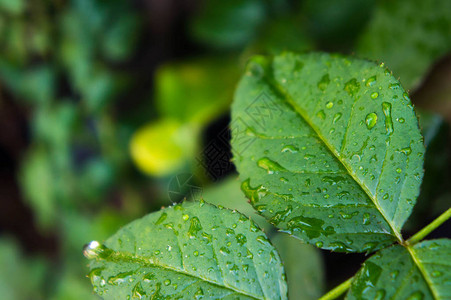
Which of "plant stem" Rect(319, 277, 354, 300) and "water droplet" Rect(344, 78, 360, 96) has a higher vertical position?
"water droplet" Rect(344, 78, 360, 96)

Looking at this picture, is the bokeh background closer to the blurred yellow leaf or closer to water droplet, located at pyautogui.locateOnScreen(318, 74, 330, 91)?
the blurred yellow leaf

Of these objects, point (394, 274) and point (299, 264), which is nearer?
point (394, 274)

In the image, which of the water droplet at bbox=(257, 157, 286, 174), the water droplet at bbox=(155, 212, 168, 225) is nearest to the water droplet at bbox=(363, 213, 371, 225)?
the water droplet at bbox=(257, 157, 286, 174)

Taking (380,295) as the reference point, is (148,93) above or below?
above

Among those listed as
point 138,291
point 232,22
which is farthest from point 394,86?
point 232,22

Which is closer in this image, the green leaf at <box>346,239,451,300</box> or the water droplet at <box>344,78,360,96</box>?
the green leaf at <box>346,239,451,300</box>

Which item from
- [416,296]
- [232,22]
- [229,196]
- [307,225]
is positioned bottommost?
[416,296]

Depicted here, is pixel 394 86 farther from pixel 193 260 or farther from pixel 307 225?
pixel 193 260

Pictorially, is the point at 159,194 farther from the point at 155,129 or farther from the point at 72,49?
the point at 72,49
